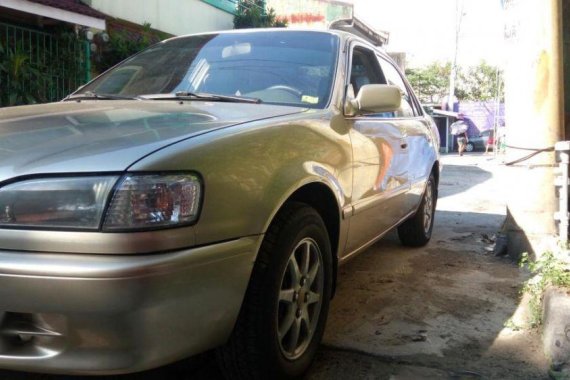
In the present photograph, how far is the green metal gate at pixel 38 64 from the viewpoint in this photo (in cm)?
691

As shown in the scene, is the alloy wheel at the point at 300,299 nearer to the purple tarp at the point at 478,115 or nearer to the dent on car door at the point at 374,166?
the dent on car door at the point at 374,166

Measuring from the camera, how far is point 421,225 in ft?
17.4

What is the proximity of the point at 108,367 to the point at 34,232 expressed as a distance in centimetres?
48

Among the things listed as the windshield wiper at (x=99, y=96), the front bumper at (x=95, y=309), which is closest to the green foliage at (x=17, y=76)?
the windshield wiper at (x=99, y=96)

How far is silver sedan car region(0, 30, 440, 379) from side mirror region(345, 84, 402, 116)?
0.04 ft

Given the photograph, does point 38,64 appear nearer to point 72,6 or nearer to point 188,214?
point 72,6

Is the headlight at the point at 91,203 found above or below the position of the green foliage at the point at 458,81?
below

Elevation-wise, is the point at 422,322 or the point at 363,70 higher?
the point at 363,70

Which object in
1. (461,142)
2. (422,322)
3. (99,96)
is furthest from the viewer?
(461,142)

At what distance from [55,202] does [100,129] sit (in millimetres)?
479

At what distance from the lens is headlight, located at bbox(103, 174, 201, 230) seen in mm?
1802

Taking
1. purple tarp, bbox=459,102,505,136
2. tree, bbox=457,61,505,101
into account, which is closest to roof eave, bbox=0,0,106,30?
purple tarp, bbox=459,102,505,136

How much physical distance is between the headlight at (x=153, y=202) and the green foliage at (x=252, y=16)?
11.4 meters

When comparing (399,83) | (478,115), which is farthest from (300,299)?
(478,115)
